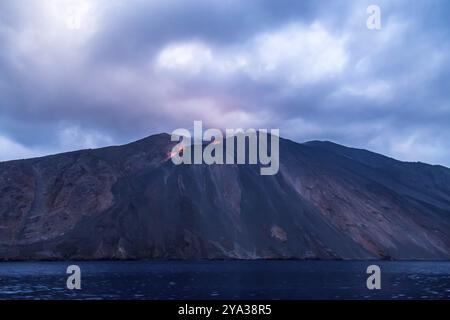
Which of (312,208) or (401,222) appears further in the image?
(401,222)

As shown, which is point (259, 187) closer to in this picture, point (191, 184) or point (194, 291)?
point (191, 184)

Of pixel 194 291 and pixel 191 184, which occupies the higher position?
pixel 191 184
